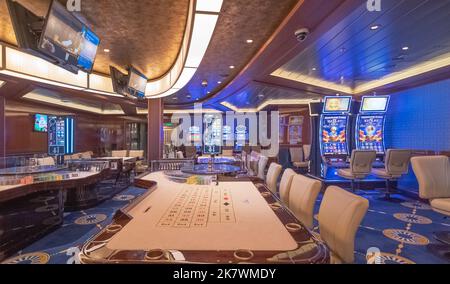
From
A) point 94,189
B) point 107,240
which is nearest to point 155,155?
point 94,189

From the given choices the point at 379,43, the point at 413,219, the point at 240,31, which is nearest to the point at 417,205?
the point at 413,219

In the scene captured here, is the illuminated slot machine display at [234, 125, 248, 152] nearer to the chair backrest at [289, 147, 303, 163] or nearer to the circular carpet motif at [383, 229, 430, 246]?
the chair backrest at [289, 147, 303, 163]

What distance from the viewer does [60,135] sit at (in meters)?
8.66

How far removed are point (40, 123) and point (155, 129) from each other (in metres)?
4.74

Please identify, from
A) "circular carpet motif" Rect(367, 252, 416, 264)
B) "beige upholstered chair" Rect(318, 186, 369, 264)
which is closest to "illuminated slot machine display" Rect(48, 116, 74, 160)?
"beige upholstered chair" Rect(318, 186, 369, 264)

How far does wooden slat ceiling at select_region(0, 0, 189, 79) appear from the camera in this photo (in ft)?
8.56

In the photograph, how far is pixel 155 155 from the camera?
6344mm

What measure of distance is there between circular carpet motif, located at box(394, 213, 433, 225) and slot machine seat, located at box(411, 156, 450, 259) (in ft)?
1.97

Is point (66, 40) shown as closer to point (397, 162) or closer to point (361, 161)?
point (361, 161)

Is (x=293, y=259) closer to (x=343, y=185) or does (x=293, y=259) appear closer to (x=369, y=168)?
(x=369, y=168)

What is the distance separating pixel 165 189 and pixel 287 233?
132 cm

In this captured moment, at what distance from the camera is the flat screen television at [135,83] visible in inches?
182

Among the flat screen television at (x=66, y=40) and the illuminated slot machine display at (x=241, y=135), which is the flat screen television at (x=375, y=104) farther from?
the illuminated slot machine display at (x=241, y=135)

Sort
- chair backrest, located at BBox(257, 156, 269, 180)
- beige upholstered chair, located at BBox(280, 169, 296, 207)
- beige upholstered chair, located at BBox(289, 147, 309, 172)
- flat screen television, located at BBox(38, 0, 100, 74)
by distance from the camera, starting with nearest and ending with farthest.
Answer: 1. beige upholstered chair, located at BBox(280, 169, 296, 207)
2. flat screen television, located at BBox(38, 0, 100, 74)
3. chair backrest, located at BBox(257, 156, 269, 180)
4. beige upholstered chair, located at BBox(289, 147, 309, 172)
